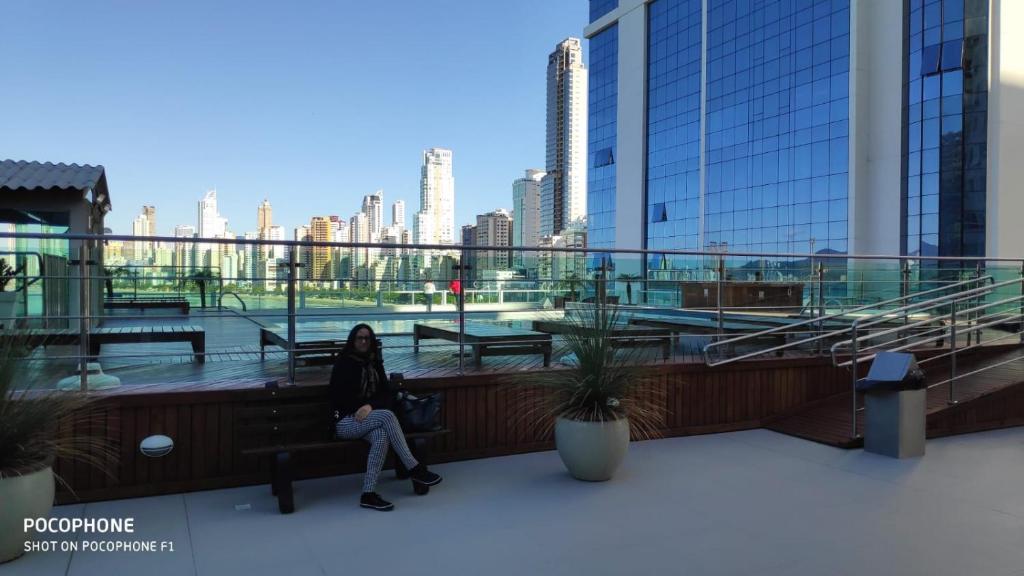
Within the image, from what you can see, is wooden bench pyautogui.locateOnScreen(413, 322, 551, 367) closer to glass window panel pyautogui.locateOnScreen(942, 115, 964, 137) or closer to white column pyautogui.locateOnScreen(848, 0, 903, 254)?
glass window panel pyautogui.locateOnScreen(942, 115, 964, 137)

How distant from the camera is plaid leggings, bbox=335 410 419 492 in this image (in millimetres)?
4816

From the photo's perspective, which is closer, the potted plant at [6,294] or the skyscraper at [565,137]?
the potted plant at [6,294]

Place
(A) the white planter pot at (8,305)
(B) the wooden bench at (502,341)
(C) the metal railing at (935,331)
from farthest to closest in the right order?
1. (A) the white planter pot at (8,305)
2. (C) the metal railing at (935,331)
3. (B) the wooden bench at (502,341)

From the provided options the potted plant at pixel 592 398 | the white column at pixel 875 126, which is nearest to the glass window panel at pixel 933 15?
the white column at pixel 875 126

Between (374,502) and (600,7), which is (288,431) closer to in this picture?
(374,502)

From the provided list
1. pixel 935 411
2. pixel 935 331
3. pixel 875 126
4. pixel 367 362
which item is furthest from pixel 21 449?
pixel 875 126

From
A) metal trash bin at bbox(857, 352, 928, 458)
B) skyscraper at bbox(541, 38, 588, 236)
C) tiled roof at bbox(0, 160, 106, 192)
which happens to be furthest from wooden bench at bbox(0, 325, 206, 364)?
skyscraper at bbox(541, 38, 588, 236)

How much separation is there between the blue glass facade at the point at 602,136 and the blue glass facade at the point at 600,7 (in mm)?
1514

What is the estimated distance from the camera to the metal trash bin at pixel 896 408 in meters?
6.05

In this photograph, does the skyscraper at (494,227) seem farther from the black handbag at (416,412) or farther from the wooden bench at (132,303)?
the black handbag at (416,412)

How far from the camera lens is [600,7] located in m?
56.1

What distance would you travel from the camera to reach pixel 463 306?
20.4 feet

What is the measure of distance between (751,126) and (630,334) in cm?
3696

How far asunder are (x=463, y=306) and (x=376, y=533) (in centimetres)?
244
